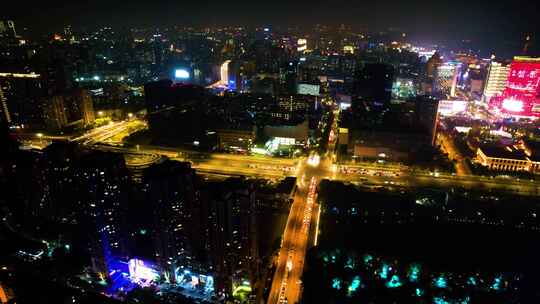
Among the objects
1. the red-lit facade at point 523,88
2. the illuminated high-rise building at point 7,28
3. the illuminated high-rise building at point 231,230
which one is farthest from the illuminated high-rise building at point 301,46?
the illuminated high-rise building at point 231,230

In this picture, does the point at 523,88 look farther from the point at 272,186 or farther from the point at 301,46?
the point at 301,46

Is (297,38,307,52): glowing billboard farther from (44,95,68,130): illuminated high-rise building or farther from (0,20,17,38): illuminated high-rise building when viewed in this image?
(44,95,68,130): illuminated high-rise building

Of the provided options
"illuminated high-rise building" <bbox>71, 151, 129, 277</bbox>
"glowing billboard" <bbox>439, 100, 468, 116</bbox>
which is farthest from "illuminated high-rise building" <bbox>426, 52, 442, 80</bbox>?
"illuminated high-rise building" <bbox>71, 151, 129, 277</bbox>

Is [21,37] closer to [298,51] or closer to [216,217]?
[298,51]

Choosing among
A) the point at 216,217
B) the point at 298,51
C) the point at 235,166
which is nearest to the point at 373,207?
the point at 216,217

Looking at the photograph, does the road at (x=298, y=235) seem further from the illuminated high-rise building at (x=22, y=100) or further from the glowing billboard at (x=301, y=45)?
the glowing billboard at (x=301, y=45)

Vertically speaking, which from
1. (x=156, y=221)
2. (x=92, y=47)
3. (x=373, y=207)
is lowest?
(x=373, y=207)
